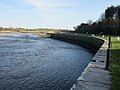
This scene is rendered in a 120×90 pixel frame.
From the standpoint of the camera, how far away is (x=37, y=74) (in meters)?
20.7

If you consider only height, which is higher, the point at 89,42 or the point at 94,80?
the point at 94,80

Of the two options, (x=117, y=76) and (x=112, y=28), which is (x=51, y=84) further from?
(x=112, y=28)

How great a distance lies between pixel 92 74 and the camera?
14.9 metres

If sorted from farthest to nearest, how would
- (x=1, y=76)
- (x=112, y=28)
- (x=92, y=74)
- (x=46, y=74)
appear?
(x=112, y=28), (x=46, y=74), (x=1, y=76), (x=92, y=74)

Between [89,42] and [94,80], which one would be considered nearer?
[94,80]

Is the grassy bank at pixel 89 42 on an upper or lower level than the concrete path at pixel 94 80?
lower

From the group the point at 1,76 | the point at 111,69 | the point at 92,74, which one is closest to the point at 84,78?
the point at 92,74

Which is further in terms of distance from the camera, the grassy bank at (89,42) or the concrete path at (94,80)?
the grassy bank at (89,42)

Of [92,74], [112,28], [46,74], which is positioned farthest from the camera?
[112,28]

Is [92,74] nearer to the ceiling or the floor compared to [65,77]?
nearer to the ceiling

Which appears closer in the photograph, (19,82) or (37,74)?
(19,82)

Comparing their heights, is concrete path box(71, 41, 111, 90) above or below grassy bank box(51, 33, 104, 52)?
above

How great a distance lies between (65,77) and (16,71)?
4680 millimetres

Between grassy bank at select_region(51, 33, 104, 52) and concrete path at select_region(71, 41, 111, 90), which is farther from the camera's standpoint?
grassy bank at select_region(51, 33, 104, 52)
